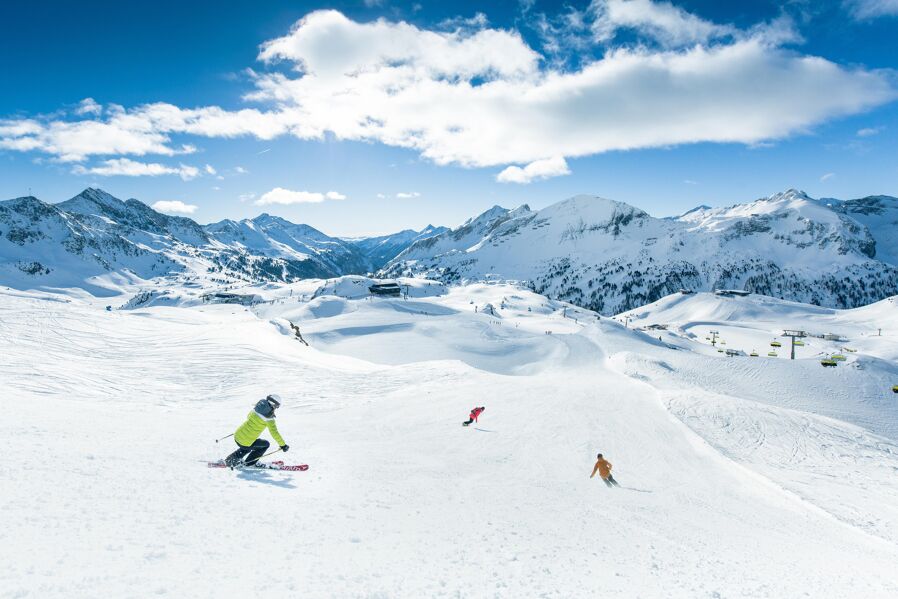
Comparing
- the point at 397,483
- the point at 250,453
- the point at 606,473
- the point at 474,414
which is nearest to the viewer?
the point at 250,453

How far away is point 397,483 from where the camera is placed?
44.0ft

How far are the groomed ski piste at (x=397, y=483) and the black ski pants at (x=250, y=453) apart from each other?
0.85 meters

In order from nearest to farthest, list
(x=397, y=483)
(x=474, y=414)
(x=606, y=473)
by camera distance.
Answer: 1. (x=397, y=483)
2. (x=606, y=473)
3. (x=474, y=414)

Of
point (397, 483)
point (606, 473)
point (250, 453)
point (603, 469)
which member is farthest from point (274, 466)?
point (606, 473)

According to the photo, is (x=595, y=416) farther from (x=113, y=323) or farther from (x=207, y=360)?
(x=113, y=323)

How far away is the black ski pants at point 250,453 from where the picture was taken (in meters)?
12.7

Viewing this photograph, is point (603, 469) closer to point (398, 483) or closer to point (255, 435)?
point (398, 483)

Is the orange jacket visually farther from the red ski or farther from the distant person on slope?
the distant person on slope

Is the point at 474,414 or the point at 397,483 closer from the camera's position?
the point at 397,483

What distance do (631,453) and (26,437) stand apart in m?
22.3

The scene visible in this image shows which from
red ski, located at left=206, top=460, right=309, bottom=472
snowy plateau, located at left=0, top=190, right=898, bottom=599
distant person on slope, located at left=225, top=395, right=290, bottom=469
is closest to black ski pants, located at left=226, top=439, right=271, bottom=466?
distant person on slope, located at left=225, top=395, right=290, bottom=469

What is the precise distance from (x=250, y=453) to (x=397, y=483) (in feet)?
14.5

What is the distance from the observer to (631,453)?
68.6 feet

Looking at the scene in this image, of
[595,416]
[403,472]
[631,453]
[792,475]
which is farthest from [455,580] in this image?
[792,475]
